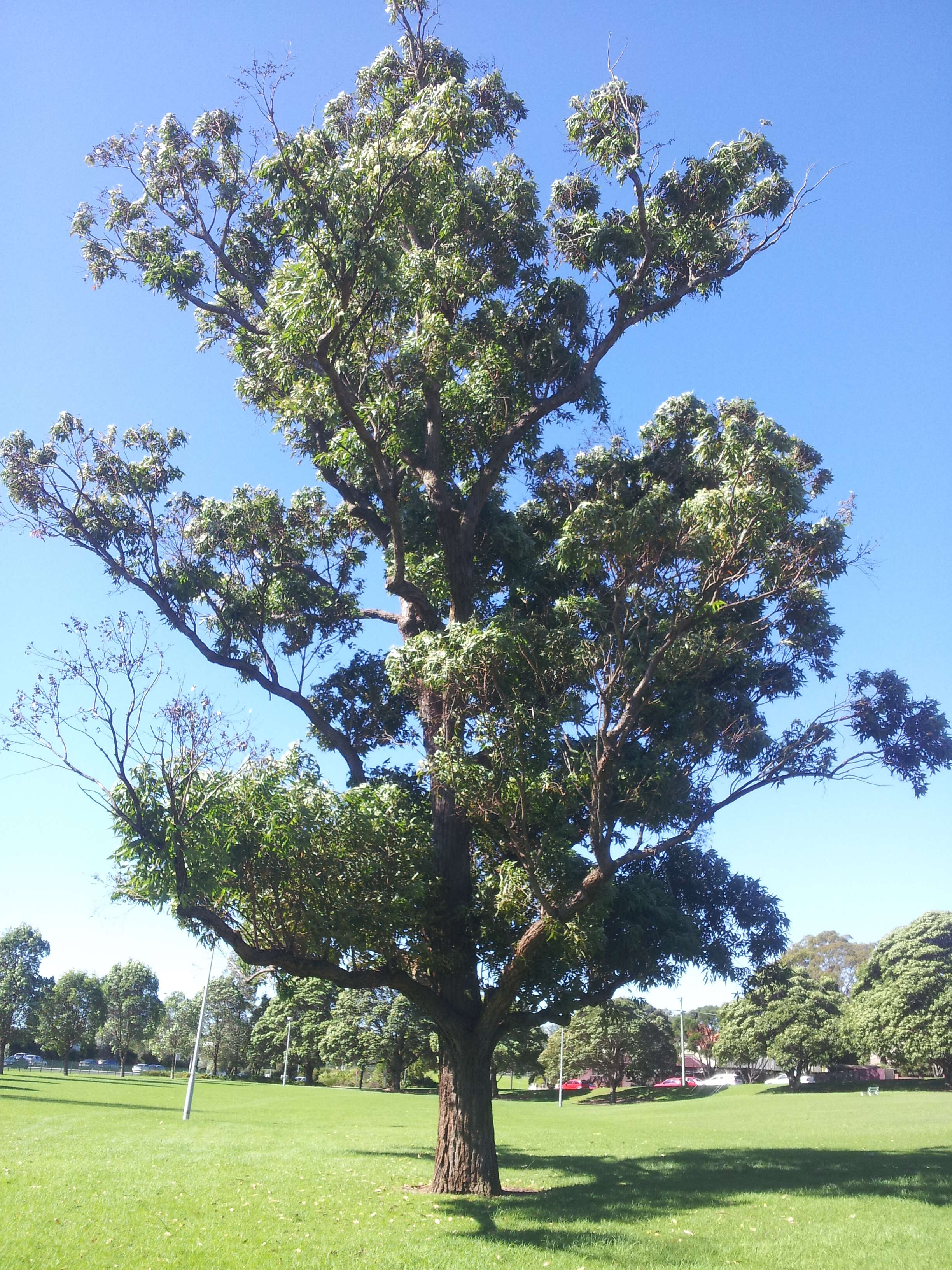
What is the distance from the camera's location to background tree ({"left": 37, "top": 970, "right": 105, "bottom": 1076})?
7425 centimetres

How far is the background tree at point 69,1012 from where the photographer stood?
244ft

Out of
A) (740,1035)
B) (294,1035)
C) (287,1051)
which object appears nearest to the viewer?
(740,1035)

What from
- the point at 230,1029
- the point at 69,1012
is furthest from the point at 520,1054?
the point at 69,1012

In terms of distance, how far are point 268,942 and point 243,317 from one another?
11.6 metres

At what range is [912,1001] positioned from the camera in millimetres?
48750

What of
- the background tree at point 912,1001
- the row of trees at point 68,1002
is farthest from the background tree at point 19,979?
the background tree at point 912,1001

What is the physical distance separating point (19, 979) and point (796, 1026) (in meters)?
60.9

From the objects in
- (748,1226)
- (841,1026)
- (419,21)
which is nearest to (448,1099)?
(748,1226)

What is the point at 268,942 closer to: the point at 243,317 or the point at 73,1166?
the point at 73,1166

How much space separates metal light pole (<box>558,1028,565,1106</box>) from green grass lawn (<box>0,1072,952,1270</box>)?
1251 inches

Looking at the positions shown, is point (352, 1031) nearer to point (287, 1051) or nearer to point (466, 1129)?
point (287, 1051)

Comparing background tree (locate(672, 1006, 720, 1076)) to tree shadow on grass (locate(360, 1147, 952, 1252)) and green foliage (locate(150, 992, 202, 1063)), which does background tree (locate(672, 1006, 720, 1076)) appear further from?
tree shadow on grass (locate(360, 1147, 952, 1252))

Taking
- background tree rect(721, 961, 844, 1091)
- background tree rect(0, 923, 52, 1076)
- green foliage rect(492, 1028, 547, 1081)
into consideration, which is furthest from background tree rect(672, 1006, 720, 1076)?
background tree rect(0, 923, 52, 1076)

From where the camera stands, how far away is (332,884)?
12.3m
